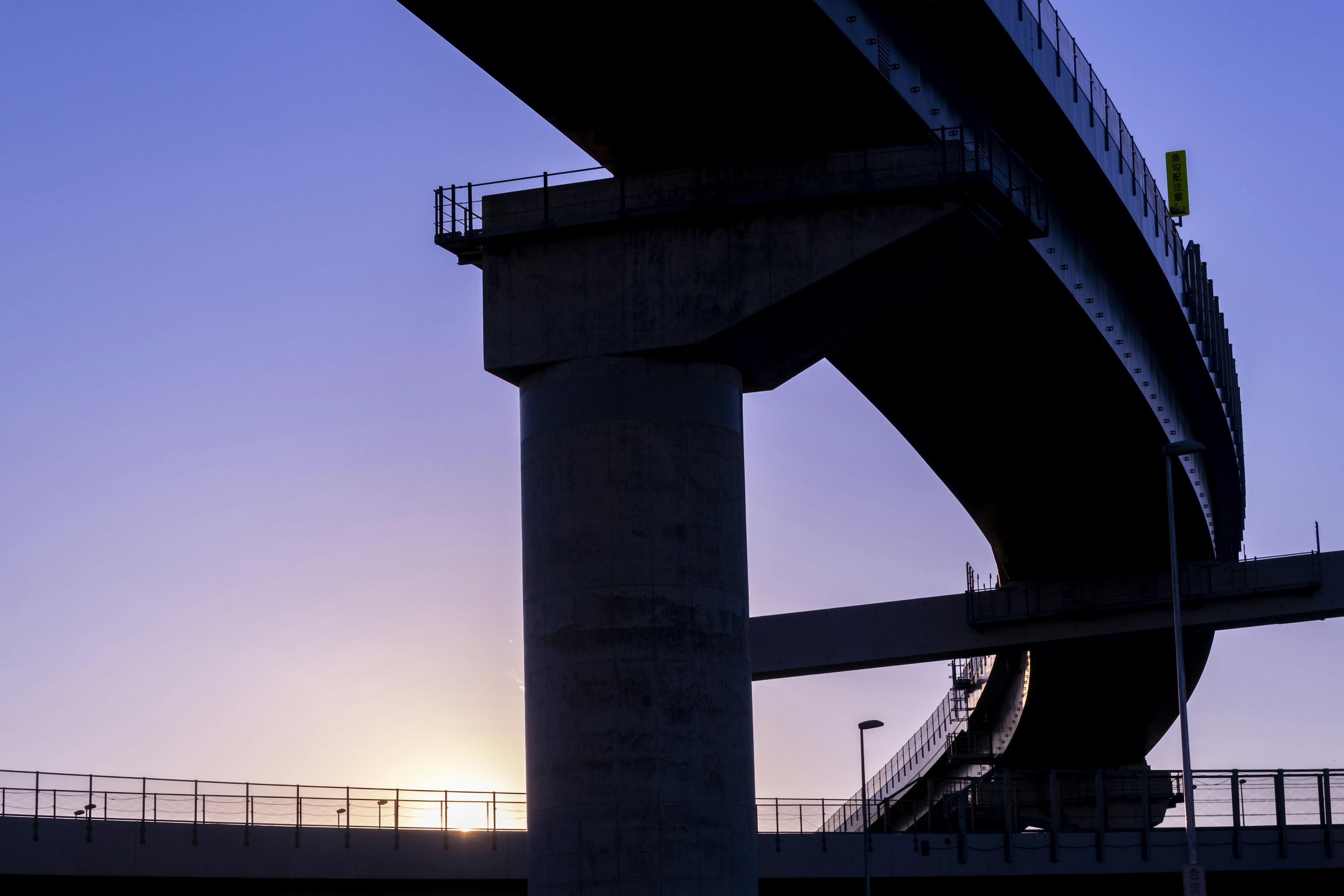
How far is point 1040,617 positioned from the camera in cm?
5622

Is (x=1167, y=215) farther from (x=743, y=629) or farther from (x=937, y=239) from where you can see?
(x=743, y=629)

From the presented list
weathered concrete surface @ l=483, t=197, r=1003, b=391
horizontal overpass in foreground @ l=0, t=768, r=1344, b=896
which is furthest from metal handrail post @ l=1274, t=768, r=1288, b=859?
weathered concrete surface @ l=483, t=197, r=1003, b=391

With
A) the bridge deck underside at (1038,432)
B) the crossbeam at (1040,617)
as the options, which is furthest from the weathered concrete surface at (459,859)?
the bridge deck underside at (1038,432)

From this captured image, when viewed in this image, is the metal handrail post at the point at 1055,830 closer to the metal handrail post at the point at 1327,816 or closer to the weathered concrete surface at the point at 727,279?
the metal handrail post at the point at 1327,816

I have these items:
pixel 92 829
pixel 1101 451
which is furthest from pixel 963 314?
pixel 92 829

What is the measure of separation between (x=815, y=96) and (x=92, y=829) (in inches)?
826

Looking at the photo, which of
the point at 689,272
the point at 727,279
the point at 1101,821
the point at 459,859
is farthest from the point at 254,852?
the point at 1101,821

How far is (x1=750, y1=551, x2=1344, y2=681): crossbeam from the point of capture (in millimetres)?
53219

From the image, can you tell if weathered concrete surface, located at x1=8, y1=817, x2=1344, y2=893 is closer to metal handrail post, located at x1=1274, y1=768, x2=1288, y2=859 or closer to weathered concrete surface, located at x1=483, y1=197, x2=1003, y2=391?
metal handrail post, located at x1=1274, y1=768, x2=1288, y2=859

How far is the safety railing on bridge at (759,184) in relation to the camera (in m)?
31.3

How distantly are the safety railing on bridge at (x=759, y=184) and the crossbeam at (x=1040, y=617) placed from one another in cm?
2371

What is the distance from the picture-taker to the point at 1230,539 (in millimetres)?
60781

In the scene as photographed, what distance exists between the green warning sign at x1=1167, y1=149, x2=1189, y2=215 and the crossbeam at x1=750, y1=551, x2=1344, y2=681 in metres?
11.5

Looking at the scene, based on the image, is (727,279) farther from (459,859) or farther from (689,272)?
(459,859)
